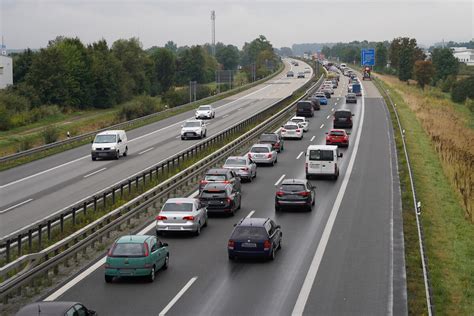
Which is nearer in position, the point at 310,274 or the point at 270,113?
the point at 310,274

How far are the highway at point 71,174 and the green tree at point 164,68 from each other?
11195 cm

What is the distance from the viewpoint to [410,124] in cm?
7462

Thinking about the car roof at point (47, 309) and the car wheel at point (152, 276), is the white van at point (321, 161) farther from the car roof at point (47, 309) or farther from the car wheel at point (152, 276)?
the car roof at point (47, 309)

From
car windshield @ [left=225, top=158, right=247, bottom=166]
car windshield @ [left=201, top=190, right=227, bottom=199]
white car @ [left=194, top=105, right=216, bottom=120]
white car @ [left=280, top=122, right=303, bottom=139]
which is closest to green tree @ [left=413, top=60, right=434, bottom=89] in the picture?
white car @ [left=194, top=105, right=216, bottom=120]

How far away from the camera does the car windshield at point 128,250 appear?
2067cm

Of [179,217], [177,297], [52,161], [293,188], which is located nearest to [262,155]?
[293,188]

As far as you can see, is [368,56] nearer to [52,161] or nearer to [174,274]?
[52,161]

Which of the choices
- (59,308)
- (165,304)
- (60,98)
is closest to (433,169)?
(165,304)

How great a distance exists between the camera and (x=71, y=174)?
43312 millimetres

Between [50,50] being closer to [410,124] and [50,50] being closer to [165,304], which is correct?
[410,124]

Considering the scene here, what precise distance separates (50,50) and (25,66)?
47.0 feet

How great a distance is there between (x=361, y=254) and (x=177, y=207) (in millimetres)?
6806

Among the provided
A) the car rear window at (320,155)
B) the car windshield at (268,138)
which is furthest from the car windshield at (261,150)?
the car windshield at (268,138)

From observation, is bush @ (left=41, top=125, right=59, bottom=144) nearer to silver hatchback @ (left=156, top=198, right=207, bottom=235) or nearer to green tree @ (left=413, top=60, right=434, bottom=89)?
silver hatchback @ (left=156, top=198, right=207, bottom=235)
